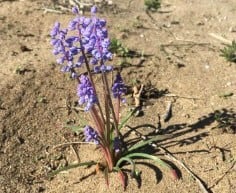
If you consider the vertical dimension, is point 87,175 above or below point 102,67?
below

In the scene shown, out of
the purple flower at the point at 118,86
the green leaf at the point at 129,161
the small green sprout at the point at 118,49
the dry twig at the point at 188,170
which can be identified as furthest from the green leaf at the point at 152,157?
the small green sprout at the point at 118,49

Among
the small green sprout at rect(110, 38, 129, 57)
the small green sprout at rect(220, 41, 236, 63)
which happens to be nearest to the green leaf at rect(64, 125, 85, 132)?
the small green sprout at rect(110, 38, 129, 57)

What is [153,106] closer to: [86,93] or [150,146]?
[150,146]

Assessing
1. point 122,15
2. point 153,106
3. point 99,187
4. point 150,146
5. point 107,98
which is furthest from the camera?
point 122,15

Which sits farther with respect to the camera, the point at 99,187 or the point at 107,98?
the point at 99,187

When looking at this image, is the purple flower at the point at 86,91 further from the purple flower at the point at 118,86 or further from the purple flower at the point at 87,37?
the purple flower at the point at 118,86

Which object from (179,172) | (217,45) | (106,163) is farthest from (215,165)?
(217,45)
